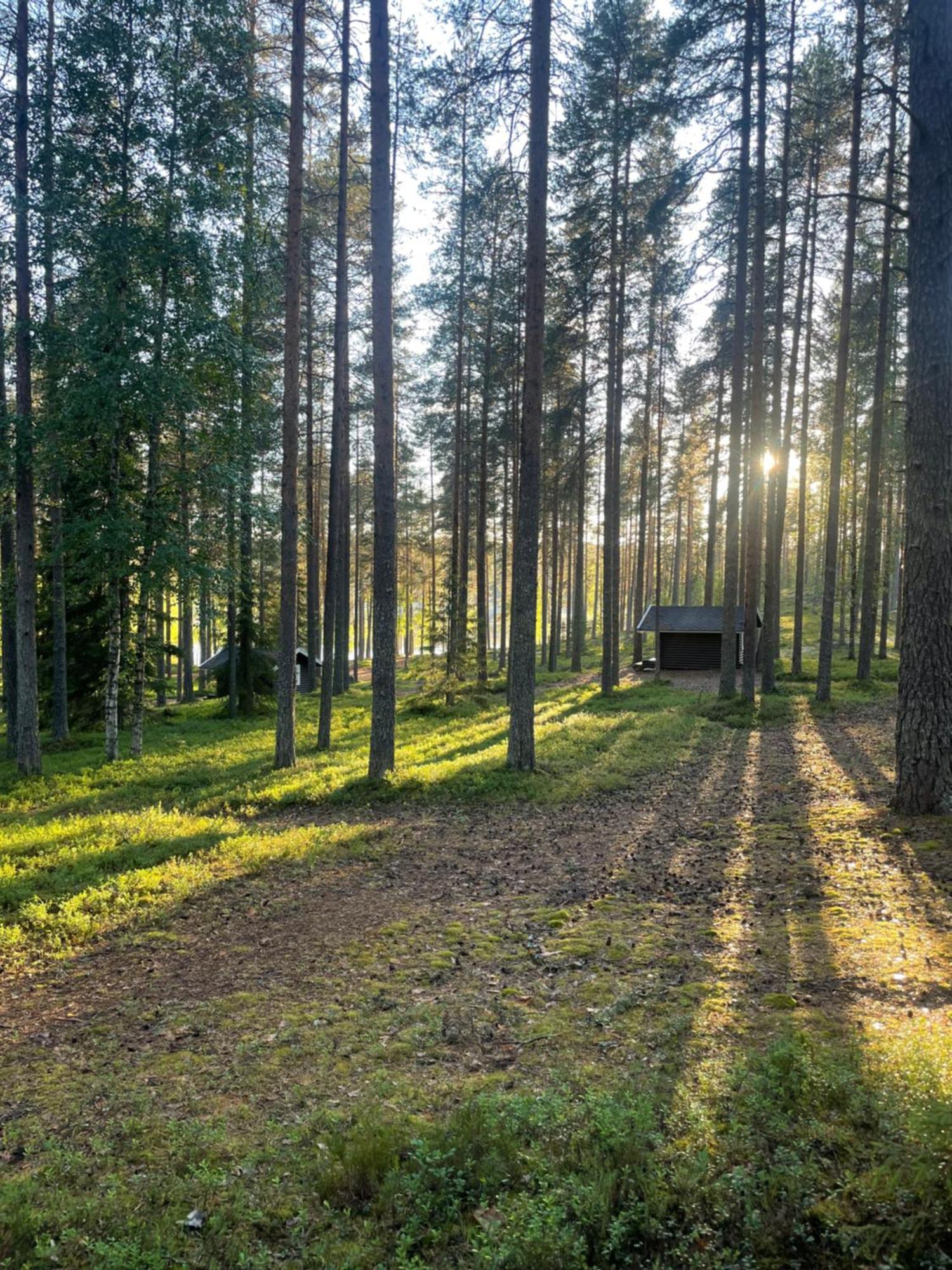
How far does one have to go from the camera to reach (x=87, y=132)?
12.8 metres

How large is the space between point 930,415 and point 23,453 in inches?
547

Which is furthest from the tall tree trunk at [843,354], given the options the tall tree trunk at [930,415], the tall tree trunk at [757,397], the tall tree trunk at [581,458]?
the tall tree trunk at [930,415]

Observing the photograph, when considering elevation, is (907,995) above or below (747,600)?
below

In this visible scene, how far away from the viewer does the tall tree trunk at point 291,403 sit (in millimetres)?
12047

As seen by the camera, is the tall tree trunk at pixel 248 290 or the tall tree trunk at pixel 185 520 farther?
the tall tree trunk at pixel 185 520

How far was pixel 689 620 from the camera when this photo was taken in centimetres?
2848

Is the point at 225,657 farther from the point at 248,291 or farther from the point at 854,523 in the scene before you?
the point at 854,523

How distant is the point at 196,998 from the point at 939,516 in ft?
26.6

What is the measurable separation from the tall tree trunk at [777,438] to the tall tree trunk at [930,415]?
10.4m

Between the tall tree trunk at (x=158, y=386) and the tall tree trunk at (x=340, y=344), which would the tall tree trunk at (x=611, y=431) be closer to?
the tall tree trunk at (x=340, y=344)

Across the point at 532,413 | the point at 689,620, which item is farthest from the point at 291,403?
the point at 689,620

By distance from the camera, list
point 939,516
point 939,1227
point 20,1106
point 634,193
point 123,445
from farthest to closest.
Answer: point 634,193, point 123,445, point 939,516, point 20,1106, point 939,1227

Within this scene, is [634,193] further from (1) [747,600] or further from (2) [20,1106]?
(2) [20,1106]

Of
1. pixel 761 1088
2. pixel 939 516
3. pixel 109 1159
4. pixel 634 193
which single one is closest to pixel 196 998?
pixel 109 1159
